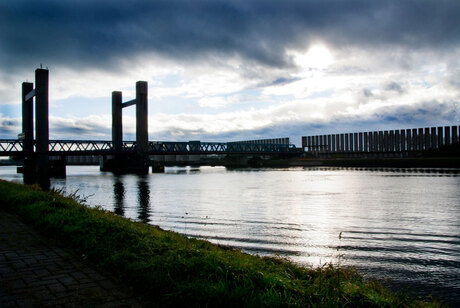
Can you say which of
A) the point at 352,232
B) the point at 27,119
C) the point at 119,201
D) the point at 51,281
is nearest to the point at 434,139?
the point at 119,201

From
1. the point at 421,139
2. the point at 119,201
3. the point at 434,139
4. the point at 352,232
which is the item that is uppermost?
the point at 421,139

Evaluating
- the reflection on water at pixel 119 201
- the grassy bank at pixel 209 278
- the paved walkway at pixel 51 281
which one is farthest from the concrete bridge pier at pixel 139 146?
the grassy bank at pixel 209 278

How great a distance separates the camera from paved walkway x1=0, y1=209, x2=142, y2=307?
5.26 meters

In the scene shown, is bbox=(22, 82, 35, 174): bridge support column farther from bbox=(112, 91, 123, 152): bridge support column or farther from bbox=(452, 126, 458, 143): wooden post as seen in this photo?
bbox=(452, 126, 458, 143): wooden post

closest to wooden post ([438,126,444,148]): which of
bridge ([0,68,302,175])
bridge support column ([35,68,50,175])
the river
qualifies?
bridge ([0,68,302,175])

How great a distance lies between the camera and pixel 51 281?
6.05 meters

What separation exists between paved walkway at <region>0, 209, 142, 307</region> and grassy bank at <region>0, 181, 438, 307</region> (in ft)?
1.16

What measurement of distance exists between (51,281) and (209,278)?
9.03 feet

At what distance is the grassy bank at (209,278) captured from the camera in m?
5.00

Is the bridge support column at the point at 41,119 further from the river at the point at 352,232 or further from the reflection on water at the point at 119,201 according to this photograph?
the river at the point at 352,232

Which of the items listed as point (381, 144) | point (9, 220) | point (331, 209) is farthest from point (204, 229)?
point (381, 144)

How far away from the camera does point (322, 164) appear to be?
141 m

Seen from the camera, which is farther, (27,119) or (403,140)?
(403,140)

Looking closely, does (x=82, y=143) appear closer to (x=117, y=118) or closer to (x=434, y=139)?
(x=117, y=118)
